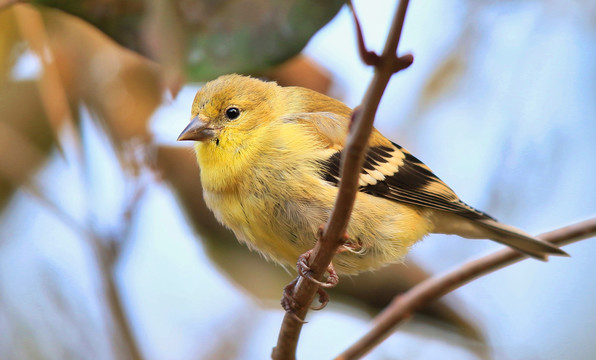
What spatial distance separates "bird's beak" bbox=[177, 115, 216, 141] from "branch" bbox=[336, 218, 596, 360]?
106 centimetres

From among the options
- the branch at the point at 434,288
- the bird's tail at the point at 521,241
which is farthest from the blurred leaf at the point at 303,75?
the branch at the point at 434,288

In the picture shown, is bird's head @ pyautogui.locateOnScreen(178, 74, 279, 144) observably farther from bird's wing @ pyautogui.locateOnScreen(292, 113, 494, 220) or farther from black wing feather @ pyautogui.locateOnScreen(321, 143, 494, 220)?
black wing feather @ pyautogui.locateOnScreen(321, 143, 494, 220)

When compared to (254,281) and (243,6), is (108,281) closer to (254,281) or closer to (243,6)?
(254,281)

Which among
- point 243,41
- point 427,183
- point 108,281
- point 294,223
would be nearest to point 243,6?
point 243,41

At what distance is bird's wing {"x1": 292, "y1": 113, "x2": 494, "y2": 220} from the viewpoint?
101 inches

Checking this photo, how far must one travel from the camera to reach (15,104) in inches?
154

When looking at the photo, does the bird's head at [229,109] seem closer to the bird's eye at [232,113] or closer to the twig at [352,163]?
the bird's eye at [232,113]

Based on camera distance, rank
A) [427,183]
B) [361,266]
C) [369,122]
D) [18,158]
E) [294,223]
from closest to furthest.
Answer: [369,122], [294,223], [361,266], [427,183], [18,158]

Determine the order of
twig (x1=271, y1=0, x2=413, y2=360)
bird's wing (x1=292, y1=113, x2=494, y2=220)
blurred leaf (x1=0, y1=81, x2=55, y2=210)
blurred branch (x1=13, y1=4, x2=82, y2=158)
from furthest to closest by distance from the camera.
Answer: blurred leaf (x1=0, y1=81, x2=55, y2=210) < blurred branch (x1=13, y1=4, x2=82, y2=158) < bird's wing (x1=292, y1=113, x2=494, y2=220) < twig (x1=271, y1=0, x2=413, y2=360)

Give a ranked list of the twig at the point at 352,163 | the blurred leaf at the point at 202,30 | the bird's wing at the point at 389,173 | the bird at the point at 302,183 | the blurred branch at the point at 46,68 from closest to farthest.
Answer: the twig at the point at 352,163 < the blurred leaf at the point at 202,30 < the bird at the point at 302,183 < the bird's wing at the point at 389,173 < the blurred branch at the point at 46,68

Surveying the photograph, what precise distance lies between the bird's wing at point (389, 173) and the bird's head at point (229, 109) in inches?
8.1

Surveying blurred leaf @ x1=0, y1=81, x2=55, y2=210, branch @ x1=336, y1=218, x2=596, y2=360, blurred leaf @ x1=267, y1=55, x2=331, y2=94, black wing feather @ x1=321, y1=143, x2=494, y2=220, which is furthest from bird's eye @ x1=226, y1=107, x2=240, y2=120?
blurred leaf @ x1=0, y1=81, x2=55, y2=210

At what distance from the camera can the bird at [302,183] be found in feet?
7.75

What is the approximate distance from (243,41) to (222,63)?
0.38 feet
